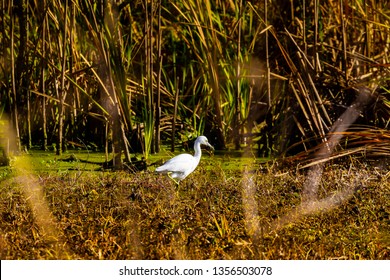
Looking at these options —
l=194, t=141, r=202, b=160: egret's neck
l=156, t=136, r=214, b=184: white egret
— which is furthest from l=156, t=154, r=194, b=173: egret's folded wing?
l=194, t=141, r=202, b=160: egret's neck

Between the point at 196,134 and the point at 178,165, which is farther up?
the point at 178,165

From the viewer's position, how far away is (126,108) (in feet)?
15.8

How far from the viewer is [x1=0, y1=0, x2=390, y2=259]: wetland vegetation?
11.8ft

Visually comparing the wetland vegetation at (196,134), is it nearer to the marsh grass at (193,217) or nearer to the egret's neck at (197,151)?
the marsh grass at (193,217)

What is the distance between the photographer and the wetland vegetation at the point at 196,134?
360 cm

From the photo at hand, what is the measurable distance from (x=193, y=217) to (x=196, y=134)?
1467 millimetres

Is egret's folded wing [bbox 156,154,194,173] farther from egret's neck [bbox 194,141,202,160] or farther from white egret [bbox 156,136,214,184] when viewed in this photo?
egret's neck [bbox 194,141,202,160]

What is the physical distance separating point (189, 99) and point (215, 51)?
0.54 metres

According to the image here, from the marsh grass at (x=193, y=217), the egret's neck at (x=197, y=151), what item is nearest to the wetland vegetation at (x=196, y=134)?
the marsh grass at (x=193, y=217)

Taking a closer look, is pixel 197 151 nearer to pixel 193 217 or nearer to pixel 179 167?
pixel 179 167

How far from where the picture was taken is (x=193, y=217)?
3.78 meters

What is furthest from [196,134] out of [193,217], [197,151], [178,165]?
[193,217]
